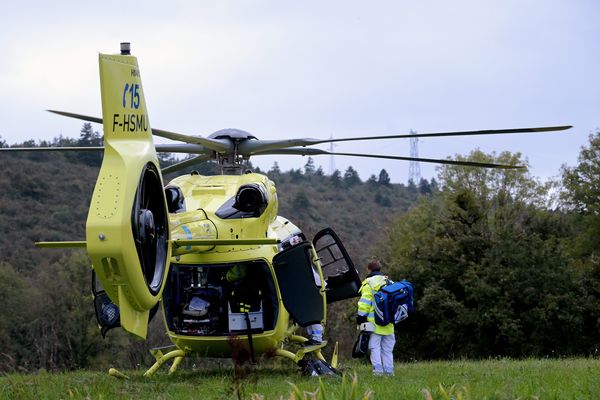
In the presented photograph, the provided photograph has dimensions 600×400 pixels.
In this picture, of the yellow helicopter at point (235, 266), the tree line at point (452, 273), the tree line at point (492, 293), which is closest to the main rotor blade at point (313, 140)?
Answer: the yellow helicopter at point (235, 266)

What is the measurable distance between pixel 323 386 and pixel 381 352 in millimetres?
6518

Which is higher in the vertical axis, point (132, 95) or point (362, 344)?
point (132, 95)

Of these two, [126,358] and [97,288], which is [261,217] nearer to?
[97,288]

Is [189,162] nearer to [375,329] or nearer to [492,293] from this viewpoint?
[375,329]

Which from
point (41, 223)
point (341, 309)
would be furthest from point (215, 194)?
point (41, 223)

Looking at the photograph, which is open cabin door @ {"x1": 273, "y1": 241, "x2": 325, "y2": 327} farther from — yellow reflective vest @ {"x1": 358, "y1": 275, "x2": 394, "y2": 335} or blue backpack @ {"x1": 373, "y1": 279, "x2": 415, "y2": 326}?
blue backpack @ {"x1": 373, "y1": 279, "x2": 415, "y2": 326}

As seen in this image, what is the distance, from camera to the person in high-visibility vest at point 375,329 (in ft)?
45.8

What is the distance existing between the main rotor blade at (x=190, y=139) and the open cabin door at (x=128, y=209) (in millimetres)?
2122

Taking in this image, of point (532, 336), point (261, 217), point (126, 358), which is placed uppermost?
point (261, 217)

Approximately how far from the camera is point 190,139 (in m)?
13.4

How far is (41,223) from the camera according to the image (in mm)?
76312

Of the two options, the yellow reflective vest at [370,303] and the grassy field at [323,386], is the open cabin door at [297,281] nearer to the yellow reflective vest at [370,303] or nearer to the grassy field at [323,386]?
the yellow reflective vest at [370,303]

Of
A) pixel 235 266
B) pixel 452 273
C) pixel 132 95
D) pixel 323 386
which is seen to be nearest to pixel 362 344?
pixel 235 266

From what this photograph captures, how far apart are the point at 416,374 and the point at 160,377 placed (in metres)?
3.76
